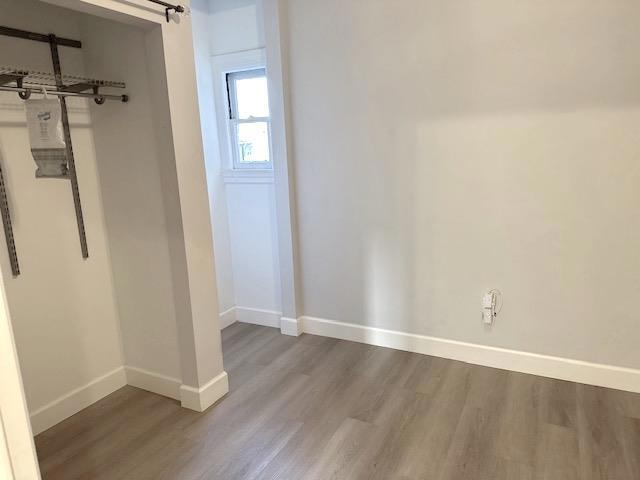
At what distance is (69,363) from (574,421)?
2.63 meters

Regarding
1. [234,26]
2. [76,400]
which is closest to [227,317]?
[76,400]

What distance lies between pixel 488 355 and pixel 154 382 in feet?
6.60

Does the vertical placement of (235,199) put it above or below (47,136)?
below

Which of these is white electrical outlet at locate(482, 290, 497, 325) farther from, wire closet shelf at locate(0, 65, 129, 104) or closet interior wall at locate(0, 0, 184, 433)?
wire closet shelf at locate(0, 65, 129, 104)

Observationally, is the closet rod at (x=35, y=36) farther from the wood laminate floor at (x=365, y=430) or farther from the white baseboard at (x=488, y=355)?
the white baseboard at (x=488, y=355)

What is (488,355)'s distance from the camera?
2750 millimetres

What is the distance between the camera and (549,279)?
2.52m

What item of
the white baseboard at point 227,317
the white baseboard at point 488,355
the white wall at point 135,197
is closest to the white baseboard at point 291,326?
the white baseboard at point 488,355

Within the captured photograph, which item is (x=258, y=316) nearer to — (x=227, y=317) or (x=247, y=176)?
(x=227, y=317)

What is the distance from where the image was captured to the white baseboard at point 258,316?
352 centimetres

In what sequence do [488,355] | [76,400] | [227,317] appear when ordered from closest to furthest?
1. [76,400]
2. [488,355]
3. [227,317]

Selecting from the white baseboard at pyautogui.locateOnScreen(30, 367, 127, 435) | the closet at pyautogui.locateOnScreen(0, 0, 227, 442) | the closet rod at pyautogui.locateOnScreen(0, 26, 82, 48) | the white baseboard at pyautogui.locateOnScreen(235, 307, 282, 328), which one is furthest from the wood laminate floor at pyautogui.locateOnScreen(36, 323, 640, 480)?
the closet rod at pyautogui.locateOnScreen(0, 26, 82, 48)

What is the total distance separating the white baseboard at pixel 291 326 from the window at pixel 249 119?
1.16 meters

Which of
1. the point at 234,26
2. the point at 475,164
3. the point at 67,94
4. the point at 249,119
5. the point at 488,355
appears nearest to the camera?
the point at 67,94
